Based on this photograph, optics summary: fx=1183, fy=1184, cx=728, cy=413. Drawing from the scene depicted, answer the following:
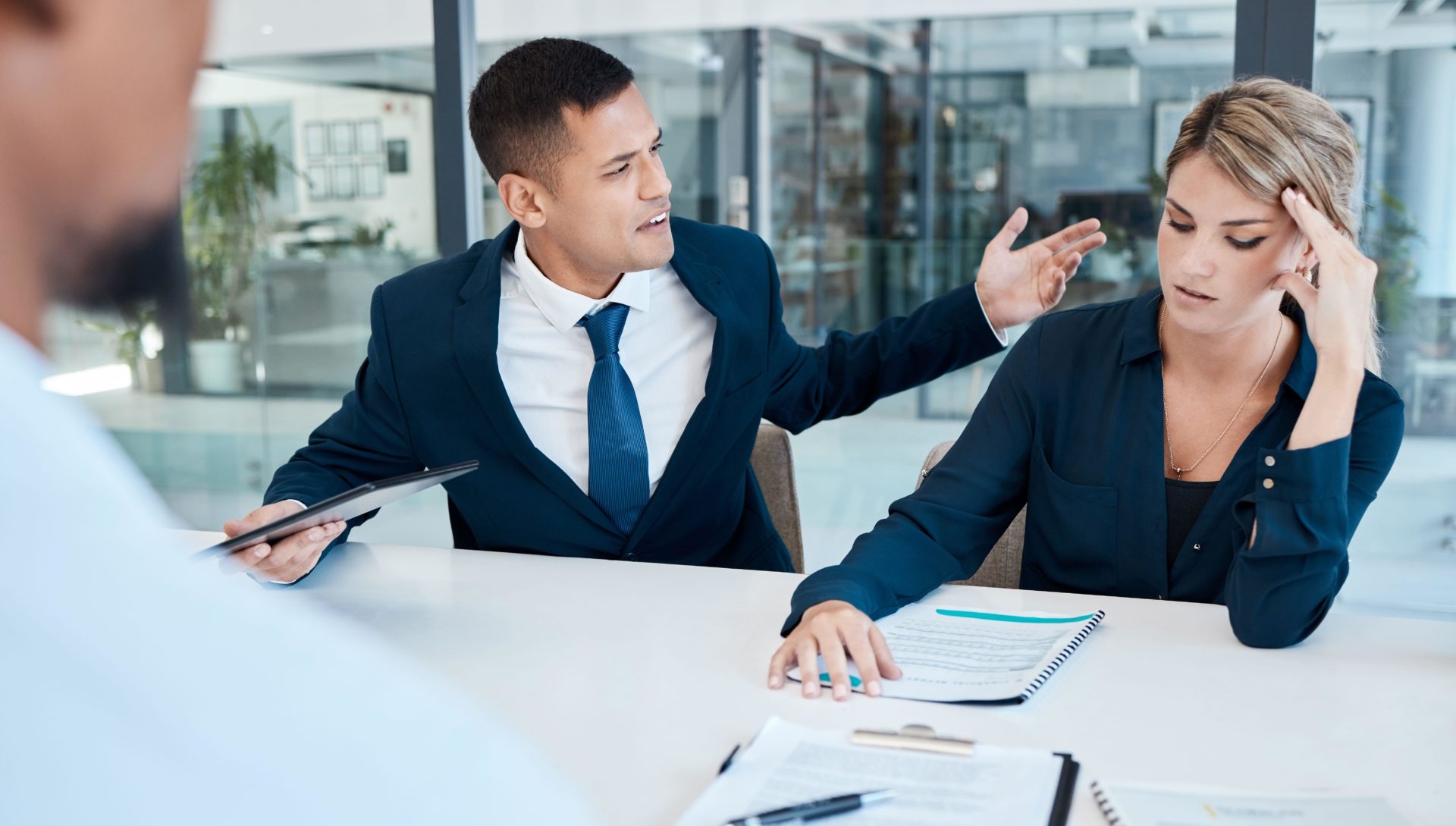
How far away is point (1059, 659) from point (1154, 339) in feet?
2.35

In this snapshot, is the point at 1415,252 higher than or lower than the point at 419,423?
higher

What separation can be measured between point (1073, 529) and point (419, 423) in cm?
117

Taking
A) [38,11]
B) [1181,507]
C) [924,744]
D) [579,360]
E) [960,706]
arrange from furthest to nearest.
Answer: [579,360]
[1181,507]
[960,706]
[924,744]
[38,11]

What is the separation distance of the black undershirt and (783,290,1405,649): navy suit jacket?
0.08ft

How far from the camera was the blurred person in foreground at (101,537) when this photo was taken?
28 centimetres

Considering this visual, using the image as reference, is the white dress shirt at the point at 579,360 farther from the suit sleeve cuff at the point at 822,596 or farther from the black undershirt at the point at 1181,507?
the black undershirt at the point at 1181,507

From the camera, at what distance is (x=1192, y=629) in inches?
58.9

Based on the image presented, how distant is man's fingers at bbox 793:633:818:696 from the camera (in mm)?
1299

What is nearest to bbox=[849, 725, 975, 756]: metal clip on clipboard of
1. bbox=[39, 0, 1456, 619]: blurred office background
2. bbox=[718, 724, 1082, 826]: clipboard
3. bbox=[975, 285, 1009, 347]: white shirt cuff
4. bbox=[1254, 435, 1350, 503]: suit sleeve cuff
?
bbox=[718, 724, 1082, 826]: clipboard

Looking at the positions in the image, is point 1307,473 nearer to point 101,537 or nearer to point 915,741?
point 915,741

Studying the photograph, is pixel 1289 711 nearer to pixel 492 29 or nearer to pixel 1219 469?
pixel 1219 469

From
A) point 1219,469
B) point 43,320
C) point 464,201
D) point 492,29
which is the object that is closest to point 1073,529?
point 1219,469

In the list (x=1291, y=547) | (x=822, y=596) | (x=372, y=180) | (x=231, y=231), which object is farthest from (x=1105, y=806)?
(x=231, y=231)

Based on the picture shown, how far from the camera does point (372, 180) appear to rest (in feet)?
14.7
